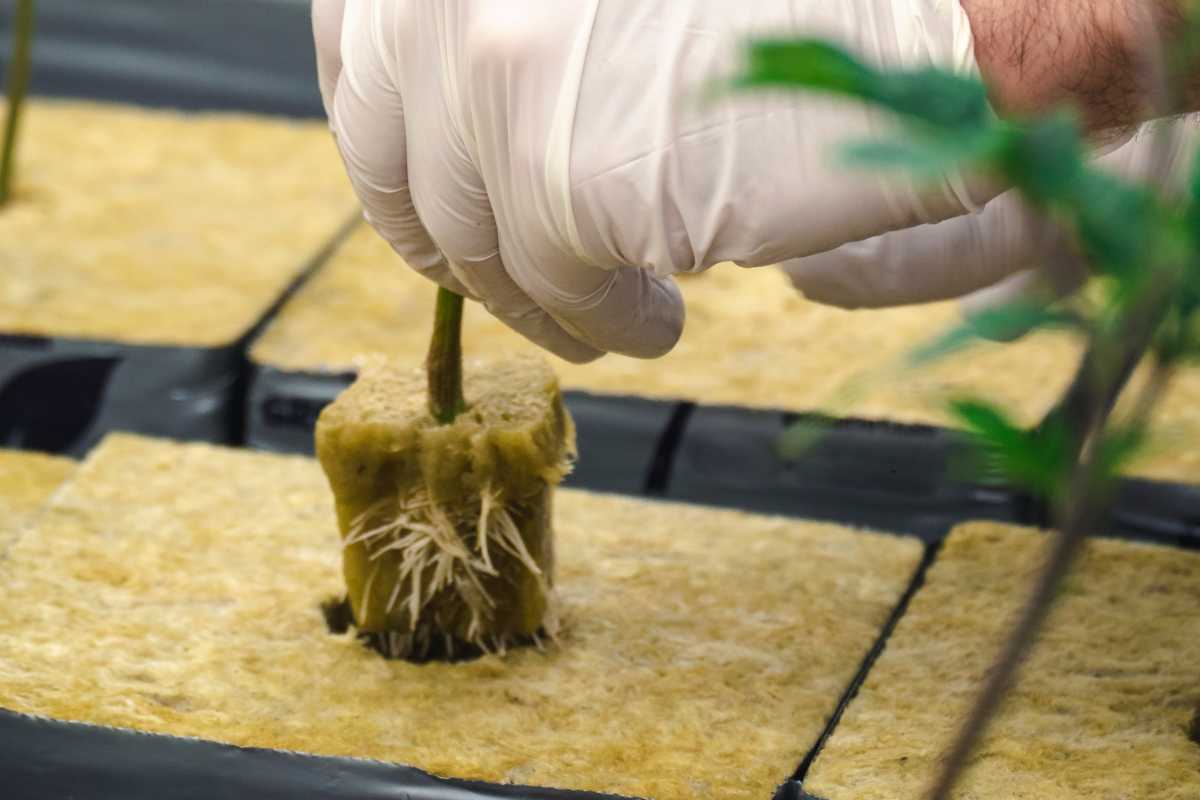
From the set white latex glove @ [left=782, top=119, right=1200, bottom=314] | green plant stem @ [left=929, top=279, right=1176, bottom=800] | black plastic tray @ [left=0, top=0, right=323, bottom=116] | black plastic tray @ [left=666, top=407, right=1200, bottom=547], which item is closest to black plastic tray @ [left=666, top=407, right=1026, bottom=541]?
black plastic tray @ [left=666, top=407, right=1200, bottom=547]

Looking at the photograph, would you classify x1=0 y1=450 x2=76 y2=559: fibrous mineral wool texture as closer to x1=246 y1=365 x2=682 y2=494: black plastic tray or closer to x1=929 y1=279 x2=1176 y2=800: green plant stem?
x1=246 y1=365 x2=682 y2=494: black plastic tray

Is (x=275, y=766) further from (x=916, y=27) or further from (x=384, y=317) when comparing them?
(x=384, y=317)

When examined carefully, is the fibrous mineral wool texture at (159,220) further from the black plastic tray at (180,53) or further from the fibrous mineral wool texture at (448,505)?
the fibrous mineral wool texture at (448,505)

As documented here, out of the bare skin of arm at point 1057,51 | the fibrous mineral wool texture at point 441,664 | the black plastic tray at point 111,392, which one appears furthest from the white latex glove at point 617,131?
the black plastic tray at point 111,392

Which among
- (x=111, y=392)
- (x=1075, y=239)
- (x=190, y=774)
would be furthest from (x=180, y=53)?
(x=1075, y=239)

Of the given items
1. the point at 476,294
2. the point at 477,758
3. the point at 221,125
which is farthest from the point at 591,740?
the point at 221,125

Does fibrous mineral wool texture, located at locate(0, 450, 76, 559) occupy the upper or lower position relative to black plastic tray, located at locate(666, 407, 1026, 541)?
lower

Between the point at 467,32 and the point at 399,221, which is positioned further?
the point at 399,221
